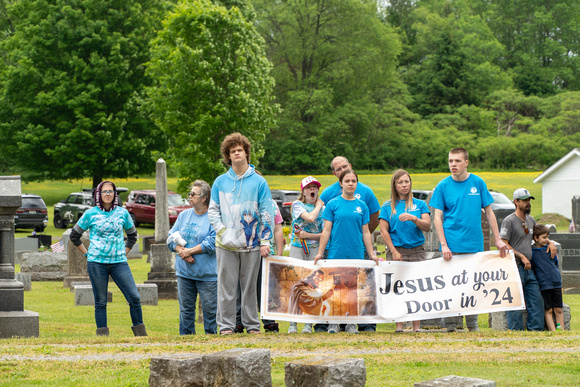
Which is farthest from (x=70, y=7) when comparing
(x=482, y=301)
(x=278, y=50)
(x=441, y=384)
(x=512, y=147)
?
(x=441, y=384)

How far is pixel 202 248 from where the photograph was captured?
841 centimetres

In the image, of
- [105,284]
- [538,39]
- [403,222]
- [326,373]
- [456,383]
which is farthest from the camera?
[538,39]

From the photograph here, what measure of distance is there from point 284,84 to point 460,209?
58.4m

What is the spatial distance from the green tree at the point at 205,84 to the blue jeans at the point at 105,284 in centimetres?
2786

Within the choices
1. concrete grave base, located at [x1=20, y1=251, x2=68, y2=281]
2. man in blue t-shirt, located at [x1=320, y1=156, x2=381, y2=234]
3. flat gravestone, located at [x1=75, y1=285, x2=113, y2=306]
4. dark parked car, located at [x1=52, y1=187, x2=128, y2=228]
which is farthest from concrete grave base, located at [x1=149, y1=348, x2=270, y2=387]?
dark parked car, located at [x1=52, y1=187, x2=128, y2=228]

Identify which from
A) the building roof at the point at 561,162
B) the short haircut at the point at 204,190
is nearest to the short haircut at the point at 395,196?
the short haircut at the point at 204,190

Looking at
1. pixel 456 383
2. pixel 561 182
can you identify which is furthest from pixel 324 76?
pixel 456 383

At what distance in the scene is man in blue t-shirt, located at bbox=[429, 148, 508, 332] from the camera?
8.30 m

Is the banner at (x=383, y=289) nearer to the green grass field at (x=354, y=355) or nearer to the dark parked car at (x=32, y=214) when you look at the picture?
the green grass field at (x=354, y=355)

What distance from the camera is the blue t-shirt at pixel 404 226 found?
8617mm

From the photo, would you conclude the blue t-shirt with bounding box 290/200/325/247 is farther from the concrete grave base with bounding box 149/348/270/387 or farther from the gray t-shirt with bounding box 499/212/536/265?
the concrete grave base with bounding box 149/348/270/387

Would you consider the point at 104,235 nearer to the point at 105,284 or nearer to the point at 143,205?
the point at 105,284

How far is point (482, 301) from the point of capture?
28.7ft

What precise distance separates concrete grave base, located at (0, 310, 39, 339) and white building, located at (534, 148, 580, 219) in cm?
3713
